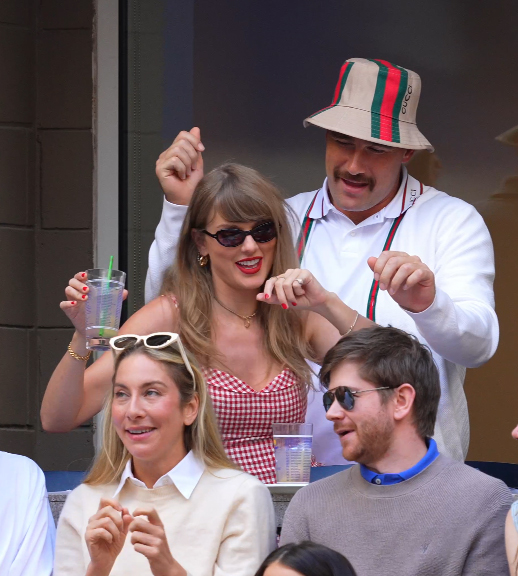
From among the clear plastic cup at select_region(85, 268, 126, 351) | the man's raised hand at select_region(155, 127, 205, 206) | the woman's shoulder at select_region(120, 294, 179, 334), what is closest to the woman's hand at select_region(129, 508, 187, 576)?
the clear plastic cup at select_region(85, 268, 126, 351)

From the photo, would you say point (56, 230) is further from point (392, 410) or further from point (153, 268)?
point (392, 410)

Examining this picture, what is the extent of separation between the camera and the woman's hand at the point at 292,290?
2.93 meters

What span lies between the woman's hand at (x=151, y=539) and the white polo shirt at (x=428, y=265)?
102 centimetres

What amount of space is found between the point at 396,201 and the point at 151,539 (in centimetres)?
174

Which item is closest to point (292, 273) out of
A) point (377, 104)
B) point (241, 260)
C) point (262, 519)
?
point (241, 260)

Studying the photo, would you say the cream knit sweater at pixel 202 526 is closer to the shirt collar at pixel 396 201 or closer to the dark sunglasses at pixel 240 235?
the dark sunglasses at pixel 240 235

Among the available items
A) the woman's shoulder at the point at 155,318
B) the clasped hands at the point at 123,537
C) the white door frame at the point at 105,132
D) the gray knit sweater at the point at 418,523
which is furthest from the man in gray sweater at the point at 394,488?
the white door frame at the point at 105,132

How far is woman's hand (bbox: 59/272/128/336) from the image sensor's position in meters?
2.96

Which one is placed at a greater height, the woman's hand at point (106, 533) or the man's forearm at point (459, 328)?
the man's forearm at point (459, 328)

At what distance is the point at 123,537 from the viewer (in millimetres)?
2424

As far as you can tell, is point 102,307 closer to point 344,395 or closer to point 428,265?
point 344,395

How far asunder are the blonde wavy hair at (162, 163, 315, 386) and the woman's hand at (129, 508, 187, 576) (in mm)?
921

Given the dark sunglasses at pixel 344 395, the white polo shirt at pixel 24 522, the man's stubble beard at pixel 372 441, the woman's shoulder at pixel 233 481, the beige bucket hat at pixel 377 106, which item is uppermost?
the beige bucket hat at pixel 377 106

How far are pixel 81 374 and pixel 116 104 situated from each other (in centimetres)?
203
